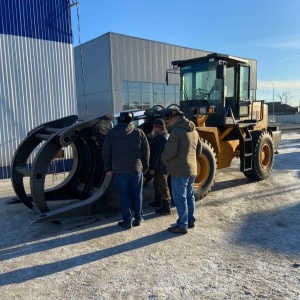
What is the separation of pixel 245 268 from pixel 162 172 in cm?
220

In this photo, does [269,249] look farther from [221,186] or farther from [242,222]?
[221,186]

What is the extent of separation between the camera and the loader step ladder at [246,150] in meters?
7.34

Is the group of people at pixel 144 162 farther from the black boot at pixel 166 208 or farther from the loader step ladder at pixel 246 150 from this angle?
the loader step ladder at pixel 246 150

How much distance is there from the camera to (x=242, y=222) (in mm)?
5008

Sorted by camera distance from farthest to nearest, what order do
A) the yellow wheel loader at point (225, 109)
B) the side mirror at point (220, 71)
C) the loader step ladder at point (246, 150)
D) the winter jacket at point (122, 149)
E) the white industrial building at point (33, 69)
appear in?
1. the white industrial building at point (33, 69)
2. the loader step ladder at point (246, 150)
3. the yellow wheel loader at point (225, 109)
4. the side mirror at point (220, 71)
5. the winter jacket at point (122, 149)

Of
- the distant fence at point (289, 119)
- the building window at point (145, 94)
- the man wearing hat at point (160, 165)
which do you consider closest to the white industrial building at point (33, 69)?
the man wearing hat at point (160, 165)

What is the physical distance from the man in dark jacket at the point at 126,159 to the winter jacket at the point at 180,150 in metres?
0.45

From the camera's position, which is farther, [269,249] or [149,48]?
[149,48]

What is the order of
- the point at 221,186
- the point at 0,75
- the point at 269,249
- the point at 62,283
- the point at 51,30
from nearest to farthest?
1. the point at 62,283
2. the point at 269,249
3. the point at 221,186
4. the point at 0,75
5. the point at 51,30

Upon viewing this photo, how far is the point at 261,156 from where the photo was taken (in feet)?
26.3

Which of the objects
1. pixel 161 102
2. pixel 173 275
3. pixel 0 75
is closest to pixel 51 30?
pixel 0 75

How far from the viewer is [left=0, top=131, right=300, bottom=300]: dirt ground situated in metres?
3.14

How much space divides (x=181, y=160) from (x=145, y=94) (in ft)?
66.4

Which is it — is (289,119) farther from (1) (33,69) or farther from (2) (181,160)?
(2) (181,160)
